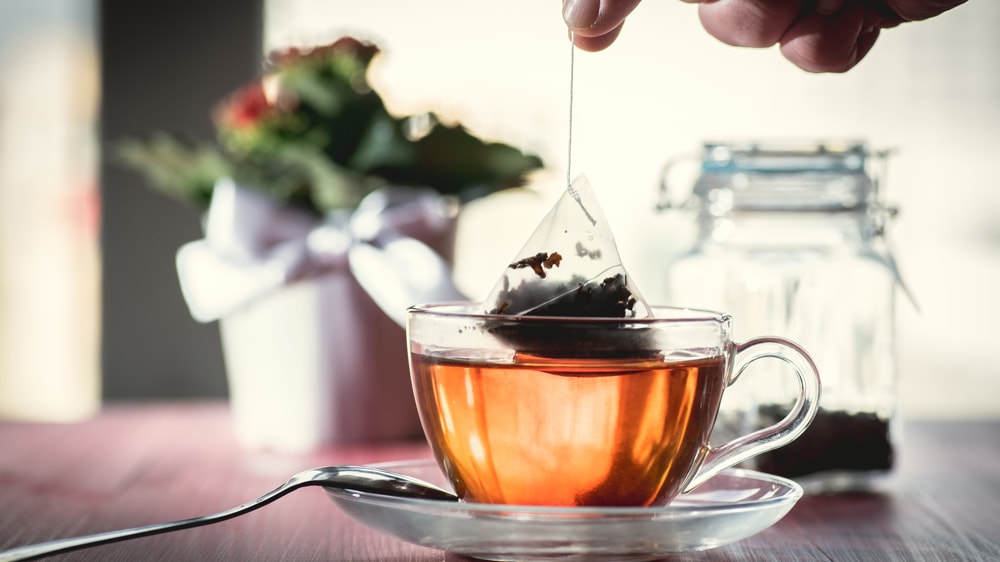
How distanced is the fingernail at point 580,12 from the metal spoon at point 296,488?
0.99 ft

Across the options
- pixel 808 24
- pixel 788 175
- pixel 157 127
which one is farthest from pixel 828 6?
pixel 157 127

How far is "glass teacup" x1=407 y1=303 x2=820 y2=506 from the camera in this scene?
1.75ft

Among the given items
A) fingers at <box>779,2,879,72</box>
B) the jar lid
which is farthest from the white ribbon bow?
fingers at <box>779,2,879,72</box>

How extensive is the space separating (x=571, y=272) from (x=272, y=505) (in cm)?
30

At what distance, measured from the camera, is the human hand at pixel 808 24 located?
717 millimetres

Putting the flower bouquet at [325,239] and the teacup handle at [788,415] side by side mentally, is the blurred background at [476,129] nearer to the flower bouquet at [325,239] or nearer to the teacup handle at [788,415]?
the flower bouquet at [325,239]

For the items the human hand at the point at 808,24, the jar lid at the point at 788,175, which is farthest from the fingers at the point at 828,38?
the jar lid at the point at 788,175

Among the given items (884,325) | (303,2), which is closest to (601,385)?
(884,325)

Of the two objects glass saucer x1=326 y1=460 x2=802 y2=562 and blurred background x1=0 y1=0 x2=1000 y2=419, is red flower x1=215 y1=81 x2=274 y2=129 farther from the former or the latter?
glass saucer x1=326 y1=460 x2=802 y2=562

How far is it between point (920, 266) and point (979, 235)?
0.25m

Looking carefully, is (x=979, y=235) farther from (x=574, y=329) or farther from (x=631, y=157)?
(x=574, y=329)

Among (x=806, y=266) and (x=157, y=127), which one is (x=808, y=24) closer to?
(x=806, y=266)

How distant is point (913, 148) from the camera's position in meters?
4.25

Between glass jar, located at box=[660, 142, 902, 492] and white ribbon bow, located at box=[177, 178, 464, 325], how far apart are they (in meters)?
0.23
